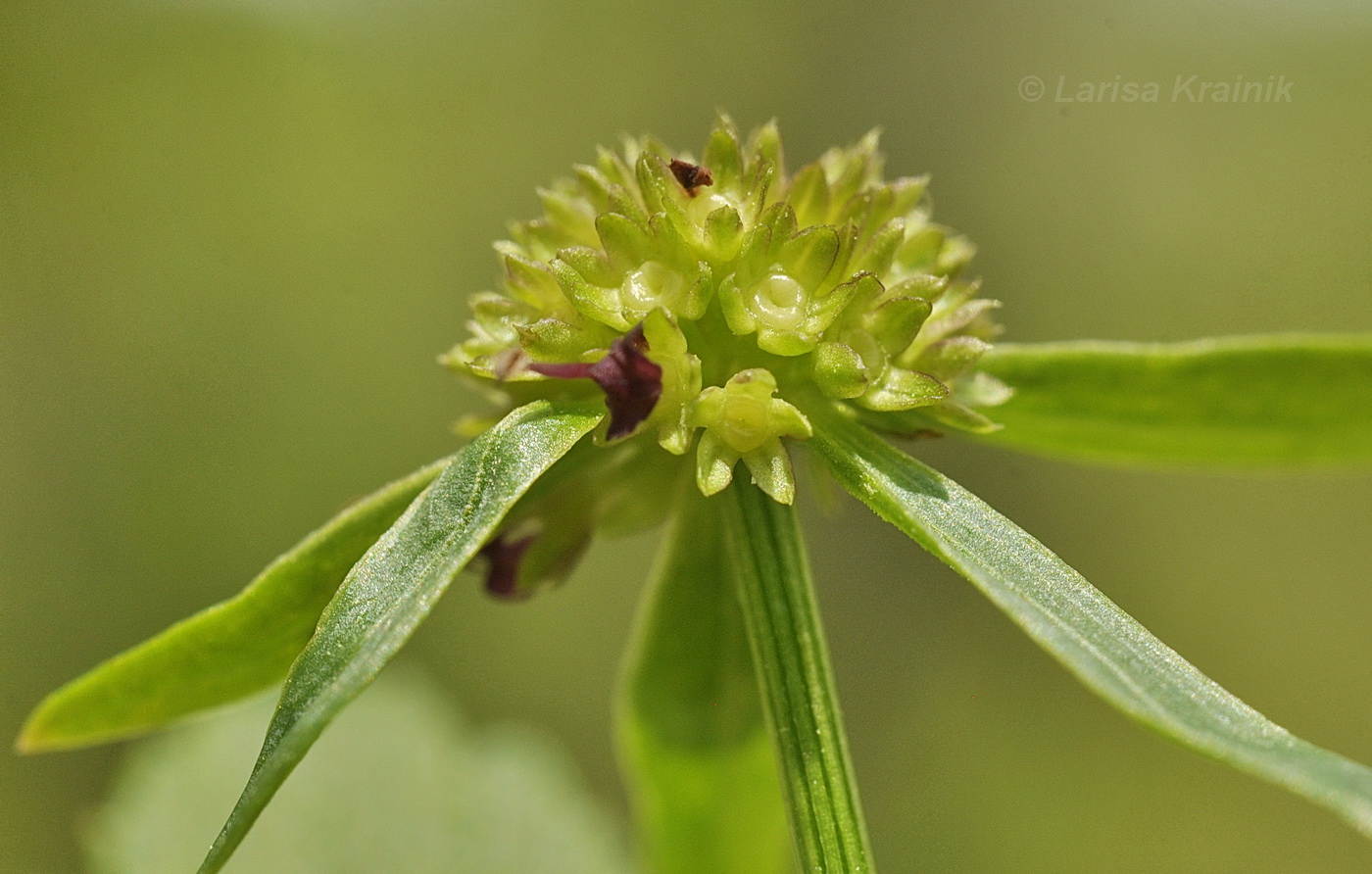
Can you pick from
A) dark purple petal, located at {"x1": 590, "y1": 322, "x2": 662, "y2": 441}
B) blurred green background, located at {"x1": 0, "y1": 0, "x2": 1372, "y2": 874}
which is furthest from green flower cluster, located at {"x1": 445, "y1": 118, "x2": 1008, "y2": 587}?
blurred green background, located at {"x1": 0, "y1": 0, "x2": 1372, "y2": 874}

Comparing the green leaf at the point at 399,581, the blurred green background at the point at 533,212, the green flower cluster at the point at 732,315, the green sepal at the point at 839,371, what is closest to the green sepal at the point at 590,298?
the green flower cluster at the point at 732,315

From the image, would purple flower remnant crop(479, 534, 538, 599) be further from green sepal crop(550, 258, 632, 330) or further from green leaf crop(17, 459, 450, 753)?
green sepal crop(550, 258, 632, 330)

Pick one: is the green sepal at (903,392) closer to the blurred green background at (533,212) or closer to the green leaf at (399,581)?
the green leaf at (399,581)

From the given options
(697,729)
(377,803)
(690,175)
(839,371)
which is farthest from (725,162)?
(377,803)

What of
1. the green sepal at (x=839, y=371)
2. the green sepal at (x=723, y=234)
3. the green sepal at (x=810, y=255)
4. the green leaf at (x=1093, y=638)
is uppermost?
the green sepal at (x=810, y=255)

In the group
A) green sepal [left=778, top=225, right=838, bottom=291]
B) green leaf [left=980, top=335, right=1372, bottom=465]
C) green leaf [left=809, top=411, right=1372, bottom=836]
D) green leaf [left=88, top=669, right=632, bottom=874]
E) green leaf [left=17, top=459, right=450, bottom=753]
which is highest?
green leaf [left=980, top=335, right=1372, bottom=465]
